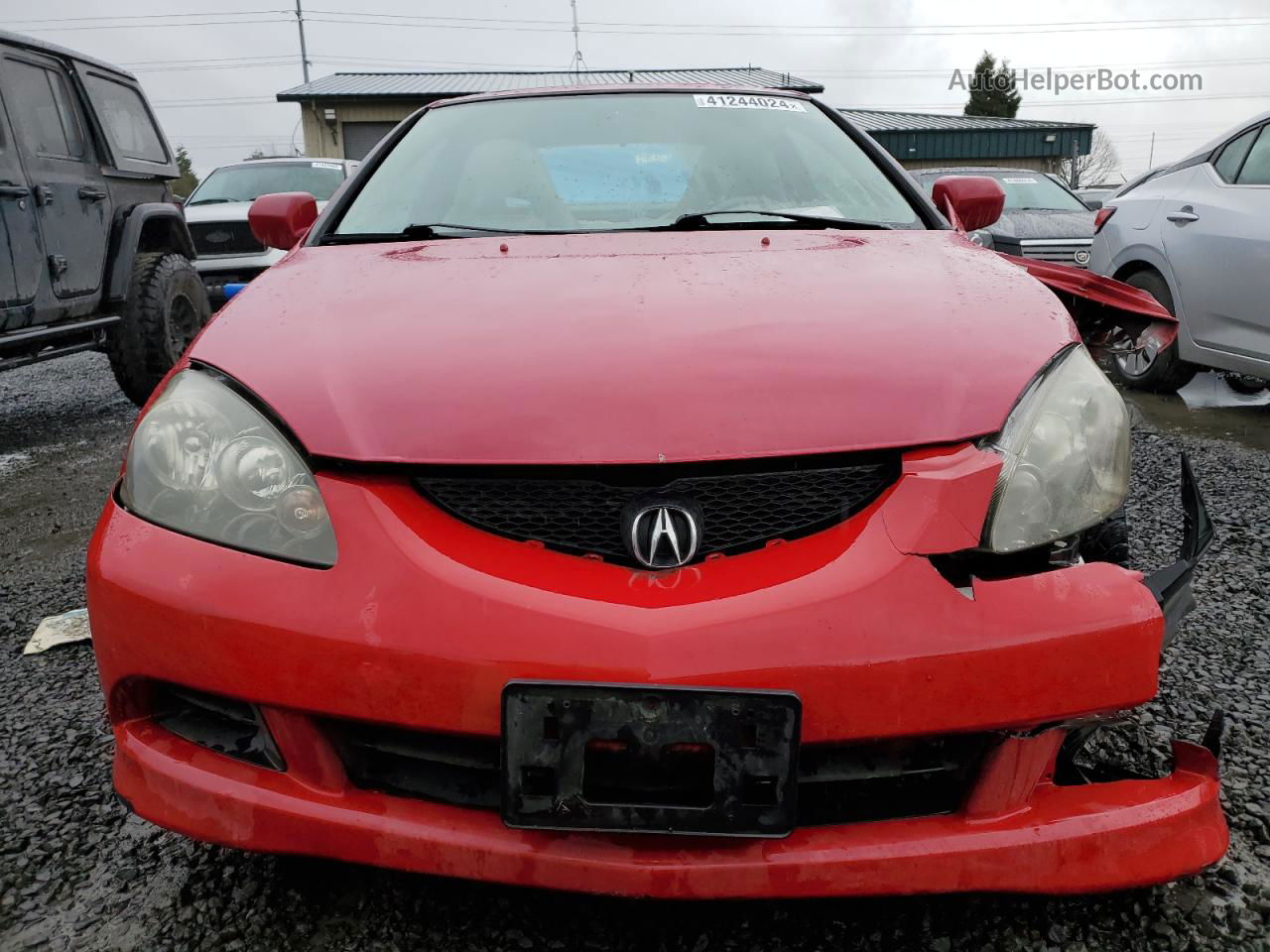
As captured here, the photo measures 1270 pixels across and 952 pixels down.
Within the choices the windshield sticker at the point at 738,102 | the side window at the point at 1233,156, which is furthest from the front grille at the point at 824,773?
the side window at the point at 1233,156

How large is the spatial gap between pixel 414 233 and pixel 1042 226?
813cm

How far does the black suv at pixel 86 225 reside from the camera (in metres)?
4.50

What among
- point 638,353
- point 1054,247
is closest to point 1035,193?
point 1054,247

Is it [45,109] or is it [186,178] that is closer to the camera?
[45,109]

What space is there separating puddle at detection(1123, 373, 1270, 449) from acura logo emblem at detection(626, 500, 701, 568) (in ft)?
12.9

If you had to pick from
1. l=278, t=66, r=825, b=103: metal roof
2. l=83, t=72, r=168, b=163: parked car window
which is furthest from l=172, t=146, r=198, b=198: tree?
l=83, t=72, r=168, b=163: parked car window

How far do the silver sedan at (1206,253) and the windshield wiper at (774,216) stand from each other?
8.22 ft

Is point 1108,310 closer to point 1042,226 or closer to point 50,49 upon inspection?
point 50,49

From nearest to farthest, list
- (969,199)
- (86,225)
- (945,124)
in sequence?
Result: (969,199) → (86,225) → (945,124)

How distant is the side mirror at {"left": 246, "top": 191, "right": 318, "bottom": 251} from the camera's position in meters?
2.37

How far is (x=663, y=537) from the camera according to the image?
1.18m

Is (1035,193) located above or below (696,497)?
below

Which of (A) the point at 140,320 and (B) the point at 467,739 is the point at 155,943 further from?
(A) the point at 140,320

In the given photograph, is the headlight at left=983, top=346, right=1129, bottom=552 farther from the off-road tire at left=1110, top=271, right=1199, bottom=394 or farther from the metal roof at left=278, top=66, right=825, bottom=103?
the metal roof at left=278, top=66, right=825, bottom=103
